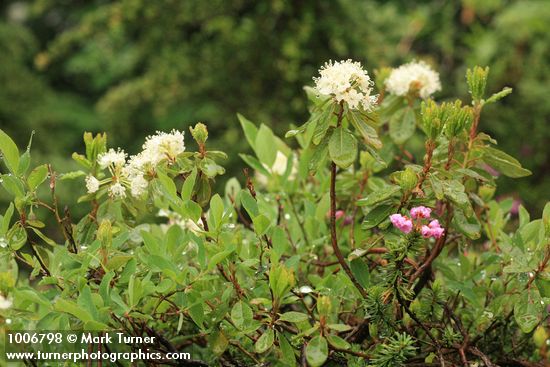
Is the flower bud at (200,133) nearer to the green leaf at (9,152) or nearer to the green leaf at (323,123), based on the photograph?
the green leaf at (323,123)

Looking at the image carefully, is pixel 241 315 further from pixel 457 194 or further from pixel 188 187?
pixel 457 194

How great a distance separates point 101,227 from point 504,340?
2.67 feet

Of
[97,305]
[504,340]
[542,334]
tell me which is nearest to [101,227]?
[97,305]

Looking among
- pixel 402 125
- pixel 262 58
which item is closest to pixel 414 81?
pixel 402 125

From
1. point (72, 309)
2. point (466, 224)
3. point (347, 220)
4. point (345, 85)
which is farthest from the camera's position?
point (347, 220)

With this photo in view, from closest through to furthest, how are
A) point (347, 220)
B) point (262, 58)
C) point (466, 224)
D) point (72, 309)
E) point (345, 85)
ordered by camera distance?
point (72, 309) < point (345, 85) < point (466, 224) < point (347, 220) < point (262, 58)

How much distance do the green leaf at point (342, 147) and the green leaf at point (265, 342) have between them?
11.7 inches

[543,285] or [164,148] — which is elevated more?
[164,148]

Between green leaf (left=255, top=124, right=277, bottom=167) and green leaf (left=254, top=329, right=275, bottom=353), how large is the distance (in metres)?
0.64

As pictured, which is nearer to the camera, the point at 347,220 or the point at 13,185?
the point at 13,185

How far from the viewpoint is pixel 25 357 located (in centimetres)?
128

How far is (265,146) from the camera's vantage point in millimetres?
1712

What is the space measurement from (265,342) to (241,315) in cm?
6

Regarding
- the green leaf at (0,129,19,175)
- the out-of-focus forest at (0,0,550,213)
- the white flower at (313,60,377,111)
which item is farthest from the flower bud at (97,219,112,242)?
the out-of-focus forest at (0,0,550,213)
